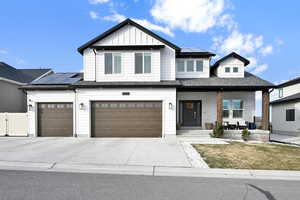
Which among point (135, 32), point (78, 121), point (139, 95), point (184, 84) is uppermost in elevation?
point (135, 32)

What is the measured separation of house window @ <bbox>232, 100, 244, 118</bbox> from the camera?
43.8 ft

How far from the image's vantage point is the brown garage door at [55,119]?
39.4 feet

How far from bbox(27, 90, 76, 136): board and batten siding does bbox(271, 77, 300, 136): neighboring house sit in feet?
60.9

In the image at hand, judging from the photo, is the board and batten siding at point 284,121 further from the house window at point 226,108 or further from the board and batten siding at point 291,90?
the house window at point 226,108

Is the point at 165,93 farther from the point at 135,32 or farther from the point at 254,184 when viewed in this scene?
the point at 254,184

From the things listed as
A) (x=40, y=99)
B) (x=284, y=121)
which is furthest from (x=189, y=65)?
(x=284, y=121)

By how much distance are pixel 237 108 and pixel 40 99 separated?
48.4ft

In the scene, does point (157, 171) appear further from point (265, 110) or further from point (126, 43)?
point (265, 110)

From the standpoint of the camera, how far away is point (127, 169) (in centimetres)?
546

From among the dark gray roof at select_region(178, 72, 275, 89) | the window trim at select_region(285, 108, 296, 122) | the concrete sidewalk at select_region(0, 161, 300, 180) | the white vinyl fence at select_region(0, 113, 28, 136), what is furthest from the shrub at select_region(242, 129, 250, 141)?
the white vinyl fence at select_region(0, 113, 28, 136)

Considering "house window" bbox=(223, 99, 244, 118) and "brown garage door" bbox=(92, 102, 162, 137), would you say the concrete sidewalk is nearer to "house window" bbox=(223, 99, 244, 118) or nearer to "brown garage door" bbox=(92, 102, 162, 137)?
"brown garage door" bbox=(92, 102, 162, 137)

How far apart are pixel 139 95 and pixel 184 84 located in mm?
3286

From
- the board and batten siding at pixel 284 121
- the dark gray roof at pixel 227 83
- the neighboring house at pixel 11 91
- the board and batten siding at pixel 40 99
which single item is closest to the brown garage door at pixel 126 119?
the board and batten siding at pixel 40 99

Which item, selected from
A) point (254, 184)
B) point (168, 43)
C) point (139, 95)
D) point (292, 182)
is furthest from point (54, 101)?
point (292, 182)
